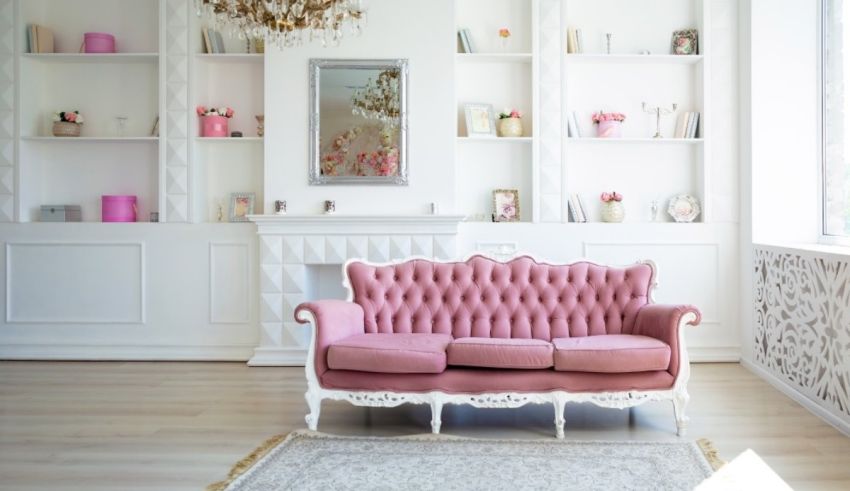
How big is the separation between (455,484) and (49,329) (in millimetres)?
4153

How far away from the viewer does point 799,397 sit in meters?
4.12

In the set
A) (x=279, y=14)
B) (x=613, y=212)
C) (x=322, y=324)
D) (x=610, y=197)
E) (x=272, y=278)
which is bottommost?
(x=322, y=324)

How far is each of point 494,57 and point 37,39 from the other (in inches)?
143

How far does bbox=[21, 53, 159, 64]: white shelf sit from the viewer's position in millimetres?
5520

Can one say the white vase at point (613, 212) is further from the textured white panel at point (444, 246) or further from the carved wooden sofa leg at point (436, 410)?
the carved wooden sofa leg at point (436, 410)

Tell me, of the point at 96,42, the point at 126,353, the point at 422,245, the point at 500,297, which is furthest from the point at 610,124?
the point at 126,353

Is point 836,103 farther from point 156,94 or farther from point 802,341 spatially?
point 156,94

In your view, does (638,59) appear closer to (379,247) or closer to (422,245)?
(422,245)

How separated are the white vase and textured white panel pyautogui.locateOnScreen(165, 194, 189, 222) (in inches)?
130

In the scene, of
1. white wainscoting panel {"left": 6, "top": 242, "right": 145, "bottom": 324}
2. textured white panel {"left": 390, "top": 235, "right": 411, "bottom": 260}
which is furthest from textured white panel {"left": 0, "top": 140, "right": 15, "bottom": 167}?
textured white panel {"left": 390, "top": 235, "right": 411, "bottom": 260}

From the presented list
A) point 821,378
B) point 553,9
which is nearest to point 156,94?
point 553,9

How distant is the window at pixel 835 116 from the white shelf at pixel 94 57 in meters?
4.91

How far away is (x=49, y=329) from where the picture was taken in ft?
18.3

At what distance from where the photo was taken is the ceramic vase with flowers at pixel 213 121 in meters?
5.52
